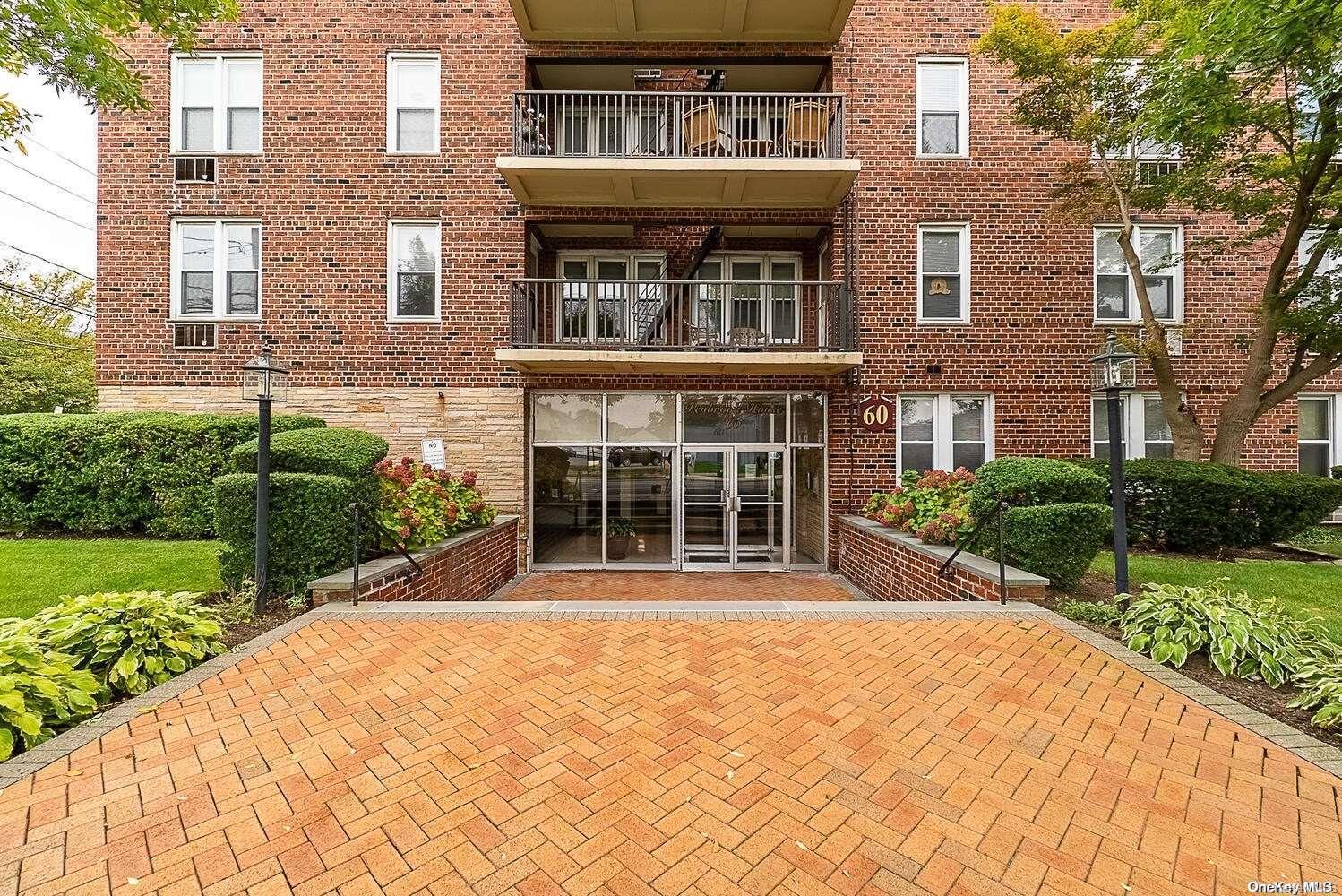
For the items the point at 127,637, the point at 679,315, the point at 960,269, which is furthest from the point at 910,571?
the point at 127,637

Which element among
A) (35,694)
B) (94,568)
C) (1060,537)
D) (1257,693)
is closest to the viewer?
(35,694)

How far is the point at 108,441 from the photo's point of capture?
7777 mm

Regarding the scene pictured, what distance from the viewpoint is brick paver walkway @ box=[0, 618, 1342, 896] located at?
1988mm

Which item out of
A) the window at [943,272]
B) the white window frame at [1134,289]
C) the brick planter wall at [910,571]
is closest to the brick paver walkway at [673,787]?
the brick planter wall at [910,571]

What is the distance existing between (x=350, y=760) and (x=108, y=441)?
336 inches

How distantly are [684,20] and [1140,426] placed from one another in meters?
10.1

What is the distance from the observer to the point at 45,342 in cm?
1822

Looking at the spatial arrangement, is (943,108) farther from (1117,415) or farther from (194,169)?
(194,169)

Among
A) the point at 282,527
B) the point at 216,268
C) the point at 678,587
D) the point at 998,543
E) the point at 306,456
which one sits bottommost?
the point at 678,587

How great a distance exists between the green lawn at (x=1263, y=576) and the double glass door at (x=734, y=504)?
14.4ft

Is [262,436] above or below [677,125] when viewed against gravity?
below

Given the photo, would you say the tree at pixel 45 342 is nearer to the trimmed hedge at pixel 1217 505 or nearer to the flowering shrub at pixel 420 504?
the flowering shrub at pixel 420 504

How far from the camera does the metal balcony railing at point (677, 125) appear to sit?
8312mm

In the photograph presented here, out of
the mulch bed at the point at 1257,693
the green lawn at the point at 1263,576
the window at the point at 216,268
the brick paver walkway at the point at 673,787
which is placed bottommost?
the brick paver walkway at the point at 673,787
